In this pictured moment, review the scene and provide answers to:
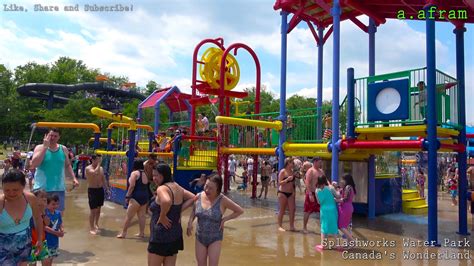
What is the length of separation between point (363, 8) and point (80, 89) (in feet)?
106

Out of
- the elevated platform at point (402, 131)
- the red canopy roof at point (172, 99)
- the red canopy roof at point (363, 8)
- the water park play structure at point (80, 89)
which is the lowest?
the elevated platform at point (402, 131)

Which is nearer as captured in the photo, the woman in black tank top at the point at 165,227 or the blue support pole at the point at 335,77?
the woman in black tank top at the point at 165,227

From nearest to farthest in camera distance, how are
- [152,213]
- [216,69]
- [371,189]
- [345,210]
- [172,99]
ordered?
[152,213]
[345,210]
[371,189]
[216,69]
[172,99]

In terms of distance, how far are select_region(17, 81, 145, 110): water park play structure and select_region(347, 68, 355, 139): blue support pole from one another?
2871 centimetres

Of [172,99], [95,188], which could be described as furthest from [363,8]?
[172,99]

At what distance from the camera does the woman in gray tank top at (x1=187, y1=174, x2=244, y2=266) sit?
4551 mm

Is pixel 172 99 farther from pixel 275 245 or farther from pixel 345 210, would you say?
pixel 345 210

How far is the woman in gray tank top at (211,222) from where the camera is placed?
4.55m

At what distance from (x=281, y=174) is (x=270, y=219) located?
7.03 ft

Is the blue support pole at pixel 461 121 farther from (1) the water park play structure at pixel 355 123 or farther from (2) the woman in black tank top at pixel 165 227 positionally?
(2) the woman in black tank top at pixel 165 227

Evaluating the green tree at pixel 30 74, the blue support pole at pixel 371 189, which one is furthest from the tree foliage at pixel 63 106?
the blue support pole at pixel 371 189

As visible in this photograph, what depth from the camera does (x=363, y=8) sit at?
10.3 meters

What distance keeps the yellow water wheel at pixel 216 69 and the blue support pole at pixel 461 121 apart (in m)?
8.66

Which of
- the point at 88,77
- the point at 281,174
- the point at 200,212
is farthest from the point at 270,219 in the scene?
the point at 88,77
